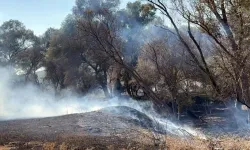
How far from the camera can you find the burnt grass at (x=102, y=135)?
11.6 metres

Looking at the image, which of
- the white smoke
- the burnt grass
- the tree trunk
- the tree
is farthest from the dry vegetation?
the tree

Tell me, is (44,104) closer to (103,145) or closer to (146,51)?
(146,51)

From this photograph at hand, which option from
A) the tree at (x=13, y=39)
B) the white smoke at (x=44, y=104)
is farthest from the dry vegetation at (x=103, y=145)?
the tree at (x=13, y=39)

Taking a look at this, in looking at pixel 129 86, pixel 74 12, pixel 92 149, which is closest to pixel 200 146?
pixel 92 149

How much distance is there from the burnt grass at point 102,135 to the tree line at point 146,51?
79.4 inches

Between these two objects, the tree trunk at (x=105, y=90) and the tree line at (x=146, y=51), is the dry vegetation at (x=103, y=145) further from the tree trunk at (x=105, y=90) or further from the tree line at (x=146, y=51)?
the tree trunk at (x=105, y=90)

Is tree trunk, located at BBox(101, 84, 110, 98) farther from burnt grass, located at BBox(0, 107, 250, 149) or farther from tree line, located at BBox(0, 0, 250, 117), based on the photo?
burnt grass, located at BBox(0, 107, 250, 149)

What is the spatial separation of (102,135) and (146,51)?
15245 mm

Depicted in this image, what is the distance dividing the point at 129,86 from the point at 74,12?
11343 mm

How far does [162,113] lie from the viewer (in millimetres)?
27078

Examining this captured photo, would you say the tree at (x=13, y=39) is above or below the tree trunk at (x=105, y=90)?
above

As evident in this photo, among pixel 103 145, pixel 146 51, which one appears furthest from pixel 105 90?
pixel 103 145

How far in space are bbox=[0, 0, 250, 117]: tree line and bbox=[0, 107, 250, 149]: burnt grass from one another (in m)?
2.02

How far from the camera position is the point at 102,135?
14352 mm
